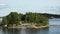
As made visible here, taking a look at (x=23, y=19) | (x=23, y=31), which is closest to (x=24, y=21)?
(x=23, y=19)

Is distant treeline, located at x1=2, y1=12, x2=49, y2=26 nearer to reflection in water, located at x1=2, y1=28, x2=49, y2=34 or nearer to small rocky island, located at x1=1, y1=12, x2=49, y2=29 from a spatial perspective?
small rocky island, located at x1=1, y1=12, x2=49, y2=29

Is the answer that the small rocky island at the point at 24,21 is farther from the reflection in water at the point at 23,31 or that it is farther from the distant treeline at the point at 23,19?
Answer: the reflection in water at the point at 23,31

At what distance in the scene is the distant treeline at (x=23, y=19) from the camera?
1127 centimetres

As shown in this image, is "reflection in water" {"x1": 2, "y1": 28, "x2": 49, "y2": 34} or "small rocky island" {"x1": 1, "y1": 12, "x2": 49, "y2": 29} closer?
"small rocky island" {"x1": 1, "y1": 12, "x2": 49, "y2": 29}

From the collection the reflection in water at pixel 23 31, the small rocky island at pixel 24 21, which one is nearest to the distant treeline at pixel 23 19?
the small rocky island at pixel 24 21

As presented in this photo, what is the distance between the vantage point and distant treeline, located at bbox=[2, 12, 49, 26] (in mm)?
11273

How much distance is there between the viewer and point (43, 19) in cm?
1298

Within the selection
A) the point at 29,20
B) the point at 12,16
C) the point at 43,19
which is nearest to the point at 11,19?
the point at 12,16

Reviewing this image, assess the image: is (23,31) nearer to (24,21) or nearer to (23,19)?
(23,19)

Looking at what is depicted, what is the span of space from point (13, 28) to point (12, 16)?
2.08 feet

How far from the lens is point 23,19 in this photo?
1136 centimetres

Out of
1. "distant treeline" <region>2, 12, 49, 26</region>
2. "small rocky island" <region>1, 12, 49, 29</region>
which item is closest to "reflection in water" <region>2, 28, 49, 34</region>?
"small rocky island" <region>1, 12, 49, 29</region>

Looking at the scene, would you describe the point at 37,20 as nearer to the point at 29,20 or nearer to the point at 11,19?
the point at 29,20

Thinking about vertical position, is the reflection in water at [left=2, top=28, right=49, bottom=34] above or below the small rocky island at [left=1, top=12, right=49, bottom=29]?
below
